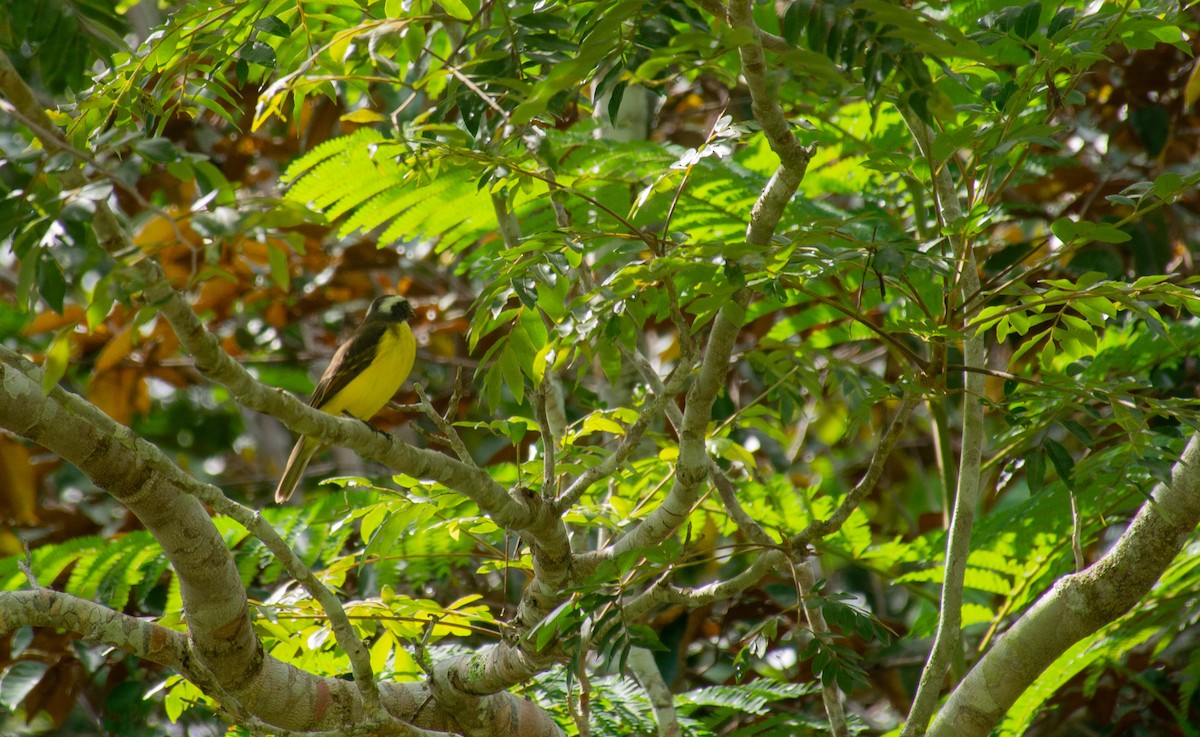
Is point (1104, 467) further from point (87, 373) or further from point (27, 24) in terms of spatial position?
point (87, 373)

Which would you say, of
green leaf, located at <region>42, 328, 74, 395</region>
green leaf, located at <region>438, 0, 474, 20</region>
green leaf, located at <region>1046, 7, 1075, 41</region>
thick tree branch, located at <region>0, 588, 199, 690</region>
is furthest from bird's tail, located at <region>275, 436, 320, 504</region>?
green leaf, located at <region>1046, 7, 1075, 41</region>

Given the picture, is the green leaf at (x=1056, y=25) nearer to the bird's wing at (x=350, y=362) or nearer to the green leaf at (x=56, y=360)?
the green leaf at (x=56, y=360)

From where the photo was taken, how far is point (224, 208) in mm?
1429

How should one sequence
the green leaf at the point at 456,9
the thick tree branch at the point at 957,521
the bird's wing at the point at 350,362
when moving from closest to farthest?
the green leaf at the point at 456,9, the thick tree branch at the point at 957,521, the bird's wing at the point at 350,362

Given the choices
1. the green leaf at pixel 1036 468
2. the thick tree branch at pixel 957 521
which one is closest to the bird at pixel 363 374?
the thick tree branch at pixel 957 521

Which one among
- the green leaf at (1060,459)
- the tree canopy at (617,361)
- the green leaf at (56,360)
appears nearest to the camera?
the green leaf at (56,360)

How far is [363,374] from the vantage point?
4.56m

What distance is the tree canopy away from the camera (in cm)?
183

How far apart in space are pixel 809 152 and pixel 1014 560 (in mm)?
2257

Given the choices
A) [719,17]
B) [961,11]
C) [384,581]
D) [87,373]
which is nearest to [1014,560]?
→ [961,11]

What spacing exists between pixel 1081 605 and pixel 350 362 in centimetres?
295

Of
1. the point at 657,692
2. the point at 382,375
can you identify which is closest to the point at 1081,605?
the point at 657,692

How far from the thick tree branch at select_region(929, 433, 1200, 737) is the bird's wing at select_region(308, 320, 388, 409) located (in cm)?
271

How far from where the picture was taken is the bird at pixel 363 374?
4543mm
